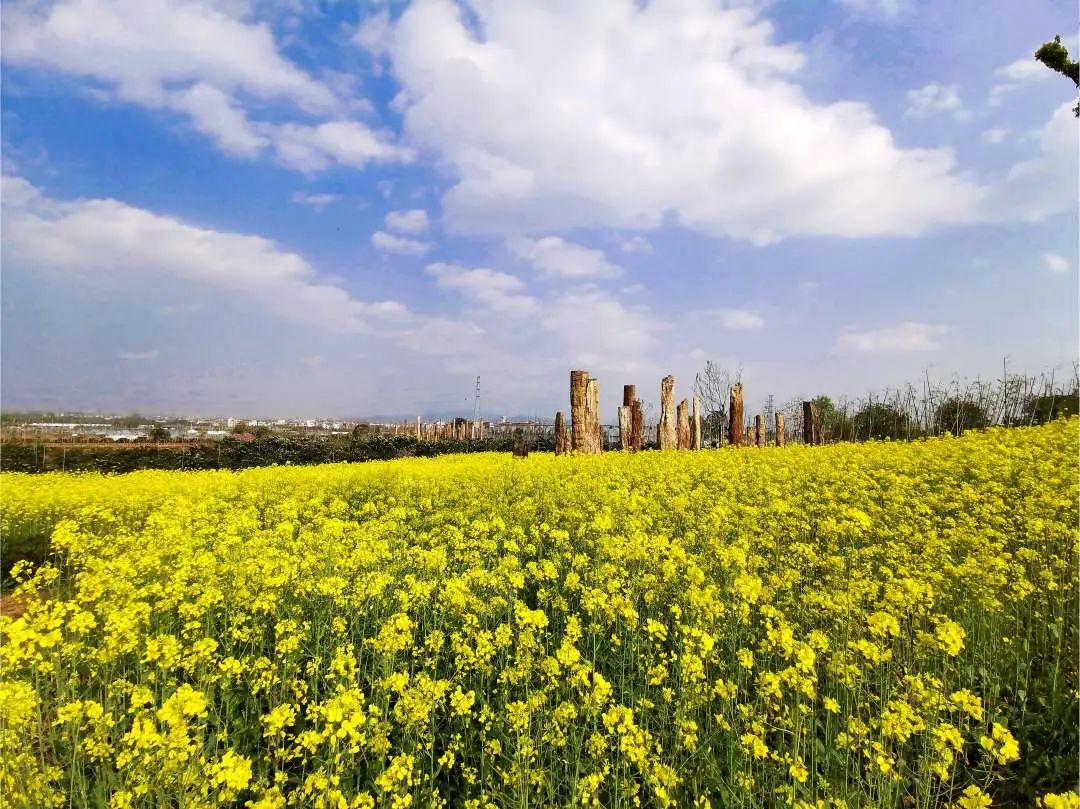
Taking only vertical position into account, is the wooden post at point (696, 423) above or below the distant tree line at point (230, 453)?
above

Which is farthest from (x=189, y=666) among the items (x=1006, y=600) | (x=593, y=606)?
(x=1006, y=600)

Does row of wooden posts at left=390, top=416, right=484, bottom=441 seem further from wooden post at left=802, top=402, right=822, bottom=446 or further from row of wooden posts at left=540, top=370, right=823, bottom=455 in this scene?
wooden post at left=802, top=402, right=822, bottom=446

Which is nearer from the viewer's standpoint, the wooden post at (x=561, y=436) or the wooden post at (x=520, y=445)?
the wooden post at (x=561, y=436)

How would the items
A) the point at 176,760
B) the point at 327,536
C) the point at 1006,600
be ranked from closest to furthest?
the point at 176,760 < the point at 1006,600 < the point at 327,536

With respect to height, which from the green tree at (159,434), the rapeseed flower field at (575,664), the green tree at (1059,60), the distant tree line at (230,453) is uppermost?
the green tree at (1059,60)

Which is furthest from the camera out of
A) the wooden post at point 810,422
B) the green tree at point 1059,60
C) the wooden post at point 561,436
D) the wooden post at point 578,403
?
the wooden post at point 810,422

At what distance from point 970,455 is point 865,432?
1826 centimetres

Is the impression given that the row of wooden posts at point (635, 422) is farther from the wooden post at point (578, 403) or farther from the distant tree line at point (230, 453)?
the distant tree line at point (230, 453)

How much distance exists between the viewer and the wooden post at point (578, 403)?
1880 cm

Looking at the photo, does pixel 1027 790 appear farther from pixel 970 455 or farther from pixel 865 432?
pixel 865 432

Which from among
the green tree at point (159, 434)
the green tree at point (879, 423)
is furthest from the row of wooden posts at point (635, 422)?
the green tree at point (159, 434)

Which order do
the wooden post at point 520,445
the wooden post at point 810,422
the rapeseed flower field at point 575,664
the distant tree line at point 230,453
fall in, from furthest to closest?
the wooden post at point 520,445 → the wooden post at point 810,422 → the distant tree line at point 230,453 → the rapeseed flower field at point 575,664

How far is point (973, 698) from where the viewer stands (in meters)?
2.99

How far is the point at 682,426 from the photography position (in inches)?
869
